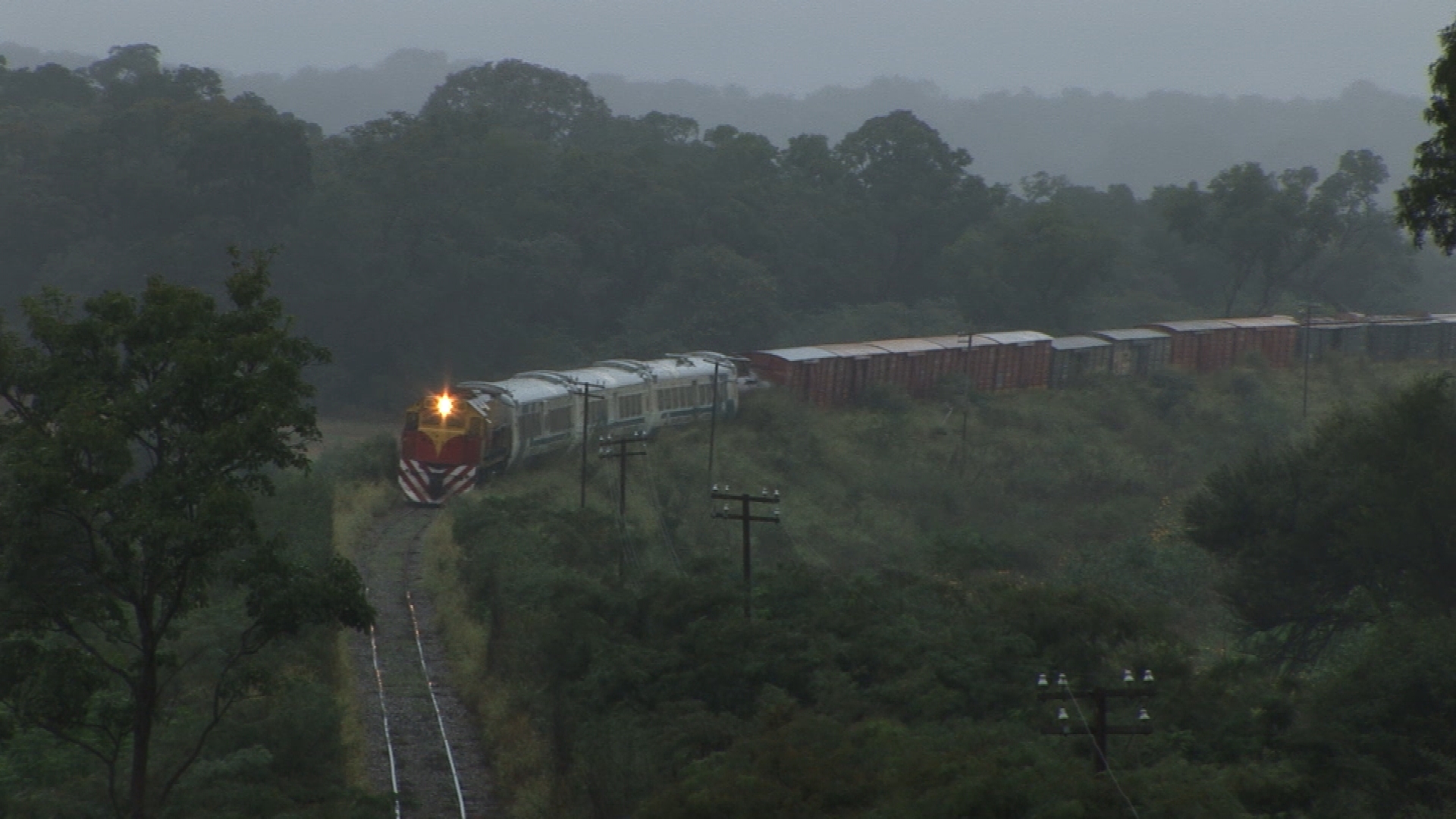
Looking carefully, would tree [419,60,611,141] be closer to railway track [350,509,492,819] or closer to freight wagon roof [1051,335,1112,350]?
freight wagon roof [1051,335,1112,350]

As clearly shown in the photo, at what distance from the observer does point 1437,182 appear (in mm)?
18359

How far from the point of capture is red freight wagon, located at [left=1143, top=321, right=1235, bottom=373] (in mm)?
69438

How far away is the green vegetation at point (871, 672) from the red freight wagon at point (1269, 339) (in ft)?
87.1

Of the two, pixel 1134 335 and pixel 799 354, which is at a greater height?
pixel 1134 335

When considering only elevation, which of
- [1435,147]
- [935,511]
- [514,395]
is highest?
[1435,147]

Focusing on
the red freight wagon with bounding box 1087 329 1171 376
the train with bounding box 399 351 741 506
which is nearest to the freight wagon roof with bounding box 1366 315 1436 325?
the red freight wagon with bounding box 1087 329 1171 376

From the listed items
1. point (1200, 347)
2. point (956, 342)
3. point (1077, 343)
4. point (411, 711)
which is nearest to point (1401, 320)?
point (1200, 347)

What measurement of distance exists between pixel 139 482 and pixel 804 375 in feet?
138

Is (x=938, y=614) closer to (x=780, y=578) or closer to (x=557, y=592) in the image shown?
(x=780, y=578)

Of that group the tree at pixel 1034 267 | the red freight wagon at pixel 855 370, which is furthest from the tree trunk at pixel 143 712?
the tree at pixel 1034 267

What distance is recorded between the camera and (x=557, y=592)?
89.5 ft

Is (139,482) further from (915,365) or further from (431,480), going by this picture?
(915,365)

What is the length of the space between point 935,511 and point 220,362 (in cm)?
3899

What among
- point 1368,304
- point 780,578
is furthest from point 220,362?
point 1368,304
